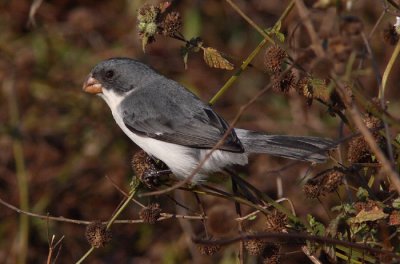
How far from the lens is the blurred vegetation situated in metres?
6.52

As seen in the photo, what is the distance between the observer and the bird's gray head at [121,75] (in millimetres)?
4859

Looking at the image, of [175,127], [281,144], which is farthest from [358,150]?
[175,127]

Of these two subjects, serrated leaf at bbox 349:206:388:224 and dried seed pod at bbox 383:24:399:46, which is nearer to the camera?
serrated leaf at bbox 349:206:388:224

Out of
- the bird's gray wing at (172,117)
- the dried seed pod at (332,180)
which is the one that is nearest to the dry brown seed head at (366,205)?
the dried seed pod at (332,180)

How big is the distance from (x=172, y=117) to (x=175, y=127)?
0.08m

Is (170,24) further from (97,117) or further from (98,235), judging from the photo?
(97,117)

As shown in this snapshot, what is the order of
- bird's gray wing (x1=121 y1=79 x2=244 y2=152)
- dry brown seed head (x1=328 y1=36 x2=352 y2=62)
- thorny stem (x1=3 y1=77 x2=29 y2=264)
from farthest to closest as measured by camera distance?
thorny stem (x1=3 y1=77 x2=29 y2=264)
bird's gray wing (x1=121 y1=79 x2=244 y2=152)
dry brown seed head (x1=328 y1=36 x2=352 y2=62)

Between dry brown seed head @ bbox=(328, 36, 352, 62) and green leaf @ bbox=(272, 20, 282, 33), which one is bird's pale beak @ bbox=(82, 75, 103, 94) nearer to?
green leaf @ bbox=(272, 20, 282, 33)

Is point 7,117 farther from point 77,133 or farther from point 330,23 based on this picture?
point 330,23

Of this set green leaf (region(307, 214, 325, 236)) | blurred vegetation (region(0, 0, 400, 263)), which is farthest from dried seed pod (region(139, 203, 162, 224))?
blurred vegetation (region(0, 0, 400, 263))

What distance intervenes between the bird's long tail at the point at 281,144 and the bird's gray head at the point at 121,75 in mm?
768

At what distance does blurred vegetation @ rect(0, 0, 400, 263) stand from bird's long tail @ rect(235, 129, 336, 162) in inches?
57.0

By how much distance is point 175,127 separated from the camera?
4.52 meters

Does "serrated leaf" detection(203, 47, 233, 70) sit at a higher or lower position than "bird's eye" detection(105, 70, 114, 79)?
higher
